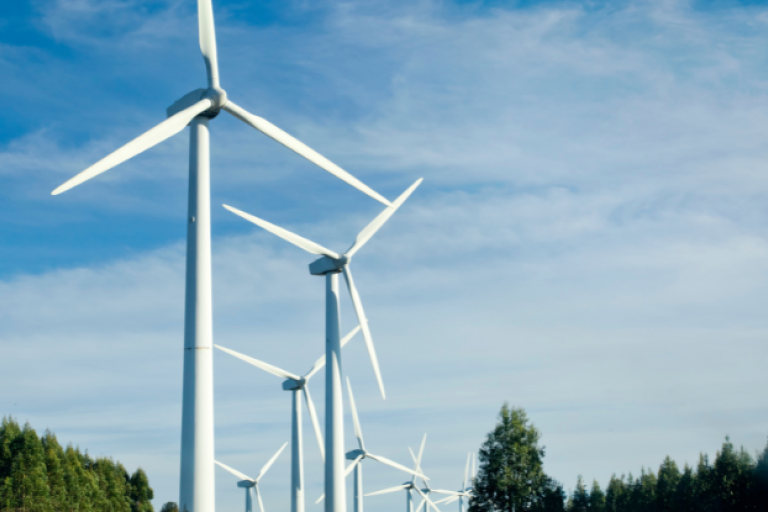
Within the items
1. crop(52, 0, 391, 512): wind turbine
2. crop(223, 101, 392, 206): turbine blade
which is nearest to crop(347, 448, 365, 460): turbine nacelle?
crop(223, 101, 392, 206): turbine blade

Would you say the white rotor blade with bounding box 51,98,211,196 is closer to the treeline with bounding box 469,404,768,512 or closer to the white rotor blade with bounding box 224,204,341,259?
the white rotor blade with bounding box 224,204,341,259

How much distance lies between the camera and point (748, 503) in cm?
8200

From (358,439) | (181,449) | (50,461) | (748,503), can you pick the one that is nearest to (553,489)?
(748,503)

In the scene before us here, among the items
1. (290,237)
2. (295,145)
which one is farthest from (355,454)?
(295,145)

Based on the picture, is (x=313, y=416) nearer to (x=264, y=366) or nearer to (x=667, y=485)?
(x=264, y=366)

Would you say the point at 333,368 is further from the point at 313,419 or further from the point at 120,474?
the point at 120,474

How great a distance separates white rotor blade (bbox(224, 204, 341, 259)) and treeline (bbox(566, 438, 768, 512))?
57603 mm

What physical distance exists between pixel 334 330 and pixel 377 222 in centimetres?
1195

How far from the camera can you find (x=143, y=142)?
2805cm

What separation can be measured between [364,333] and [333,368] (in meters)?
4.53

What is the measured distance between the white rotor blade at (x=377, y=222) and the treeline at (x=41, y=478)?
2838cm

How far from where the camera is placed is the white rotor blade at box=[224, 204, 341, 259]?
165 ft

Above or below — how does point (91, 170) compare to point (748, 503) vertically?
above

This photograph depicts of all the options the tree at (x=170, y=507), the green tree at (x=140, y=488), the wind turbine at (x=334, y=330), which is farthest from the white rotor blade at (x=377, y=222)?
the green tree at (x=140, y=488)
